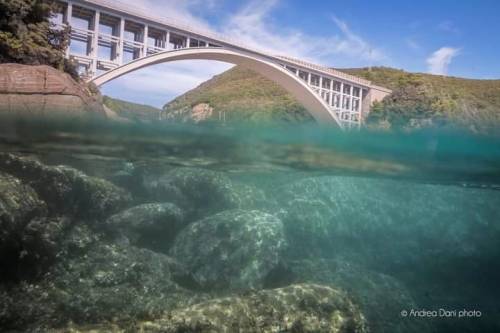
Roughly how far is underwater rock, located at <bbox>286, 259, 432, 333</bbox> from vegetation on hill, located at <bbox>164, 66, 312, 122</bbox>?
137ft

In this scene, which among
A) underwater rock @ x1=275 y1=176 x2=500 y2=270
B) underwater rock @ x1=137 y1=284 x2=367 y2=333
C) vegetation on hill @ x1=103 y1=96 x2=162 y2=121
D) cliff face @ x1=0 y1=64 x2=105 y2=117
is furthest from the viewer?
vegetation on hill @ x1=103 y1=96 x2=162 y2=121

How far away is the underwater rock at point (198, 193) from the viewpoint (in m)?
14.9

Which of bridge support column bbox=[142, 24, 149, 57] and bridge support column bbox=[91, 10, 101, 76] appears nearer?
bridge support column bbox=[91, 10, 101, 76]

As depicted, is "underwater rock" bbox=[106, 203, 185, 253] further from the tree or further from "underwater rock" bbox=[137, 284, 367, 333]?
the tree

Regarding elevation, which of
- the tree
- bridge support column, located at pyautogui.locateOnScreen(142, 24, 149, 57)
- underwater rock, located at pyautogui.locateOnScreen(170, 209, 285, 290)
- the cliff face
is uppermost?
bridge support column, located at pyautogui.locateOnScreen(142, 24, 149, 57)

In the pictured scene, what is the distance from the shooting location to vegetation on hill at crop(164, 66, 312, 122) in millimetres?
61531

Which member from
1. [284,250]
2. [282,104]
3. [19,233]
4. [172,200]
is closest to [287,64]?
[282,104]

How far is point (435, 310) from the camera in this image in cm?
1255

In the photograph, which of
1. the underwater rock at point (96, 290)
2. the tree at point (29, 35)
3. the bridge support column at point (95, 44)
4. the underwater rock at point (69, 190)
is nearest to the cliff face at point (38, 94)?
the underwater rock at point (69, 190)

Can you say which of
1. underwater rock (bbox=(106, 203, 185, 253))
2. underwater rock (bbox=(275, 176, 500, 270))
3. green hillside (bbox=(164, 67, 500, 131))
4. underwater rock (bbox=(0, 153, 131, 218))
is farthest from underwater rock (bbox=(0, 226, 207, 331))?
green hillside (bbox=(164, 67, 500, 131))

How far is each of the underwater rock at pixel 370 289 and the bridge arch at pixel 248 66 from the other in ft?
67.4

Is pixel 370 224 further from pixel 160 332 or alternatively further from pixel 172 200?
pixel 160 332

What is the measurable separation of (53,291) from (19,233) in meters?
1.93

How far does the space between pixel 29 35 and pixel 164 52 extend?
13.7m
